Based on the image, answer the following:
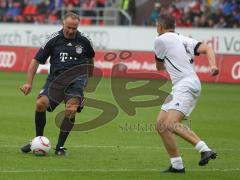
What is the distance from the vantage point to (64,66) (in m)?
12.9

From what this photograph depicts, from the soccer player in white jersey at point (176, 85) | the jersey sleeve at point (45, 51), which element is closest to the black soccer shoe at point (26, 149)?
the jersey sleeve at point (45, 51)

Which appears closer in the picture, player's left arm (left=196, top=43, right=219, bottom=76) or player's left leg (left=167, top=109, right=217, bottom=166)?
player's left arm (left=196, top=43, right=219, bottom=76)

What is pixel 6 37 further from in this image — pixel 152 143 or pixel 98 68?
pixel 152 143

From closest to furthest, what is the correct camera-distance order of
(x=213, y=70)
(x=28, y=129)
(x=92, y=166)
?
(x=213, y=70) < (x=92, y=166) < (x=28, y=129)

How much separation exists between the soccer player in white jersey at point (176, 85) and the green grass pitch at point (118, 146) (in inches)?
20.4

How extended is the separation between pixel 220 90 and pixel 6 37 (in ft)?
46.7

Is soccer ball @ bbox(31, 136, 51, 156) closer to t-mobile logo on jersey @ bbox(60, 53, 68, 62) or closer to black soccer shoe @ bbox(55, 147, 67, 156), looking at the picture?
black soccer shoe @ bbox(55, 147, 67, 156)

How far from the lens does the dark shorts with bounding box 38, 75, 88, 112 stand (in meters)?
12.7

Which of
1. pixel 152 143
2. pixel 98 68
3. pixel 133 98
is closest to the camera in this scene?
pixel 152 143

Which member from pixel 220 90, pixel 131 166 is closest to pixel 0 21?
pixel 220 90

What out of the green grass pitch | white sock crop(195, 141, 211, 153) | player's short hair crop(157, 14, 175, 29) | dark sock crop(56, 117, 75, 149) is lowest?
the green grass pitch

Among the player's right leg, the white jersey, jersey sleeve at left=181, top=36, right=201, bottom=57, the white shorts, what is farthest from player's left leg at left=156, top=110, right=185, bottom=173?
the player's right leg

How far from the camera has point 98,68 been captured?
31.2 metres

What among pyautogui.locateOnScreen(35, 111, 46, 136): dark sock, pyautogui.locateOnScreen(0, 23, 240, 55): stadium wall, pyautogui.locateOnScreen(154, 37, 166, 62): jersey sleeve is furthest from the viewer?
pyautogui.locateOnScreen(0, 23, 240, 55): stadium wall
